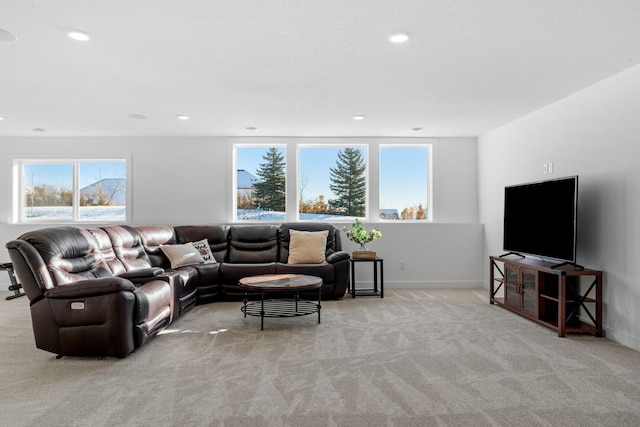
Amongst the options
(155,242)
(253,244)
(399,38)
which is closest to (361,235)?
Result: (253,244)

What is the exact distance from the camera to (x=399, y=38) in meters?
2.93

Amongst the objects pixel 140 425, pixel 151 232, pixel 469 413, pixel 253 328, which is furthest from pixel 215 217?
pixel 469 413

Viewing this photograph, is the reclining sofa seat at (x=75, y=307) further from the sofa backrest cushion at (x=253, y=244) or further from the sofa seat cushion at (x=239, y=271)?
the sofa backrest cushion at (x=253, y=244)

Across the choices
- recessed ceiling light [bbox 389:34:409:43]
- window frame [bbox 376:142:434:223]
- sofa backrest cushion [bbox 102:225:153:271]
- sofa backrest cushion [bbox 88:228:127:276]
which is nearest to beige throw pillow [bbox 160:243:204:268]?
sofa backrest cushion [bbox 102:225:153:271]

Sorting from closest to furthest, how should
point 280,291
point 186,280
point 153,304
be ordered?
point 153,304
point 280,291
point 186,280

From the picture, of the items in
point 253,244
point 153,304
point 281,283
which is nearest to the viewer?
point 153,304

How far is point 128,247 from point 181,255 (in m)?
0.71

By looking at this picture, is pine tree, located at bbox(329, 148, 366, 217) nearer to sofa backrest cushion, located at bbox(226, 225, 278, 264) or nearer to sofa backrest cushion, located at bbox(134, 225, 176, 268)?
sofa backrest cushion, located at bbox(226, 225, 278, 264)

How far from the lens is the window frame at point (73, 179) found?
6.63 metres

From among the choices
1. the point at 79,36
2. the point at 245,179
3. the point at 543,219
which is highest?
the point at 79,36

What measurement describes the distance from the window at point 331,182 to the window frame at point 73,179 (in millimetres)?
2762

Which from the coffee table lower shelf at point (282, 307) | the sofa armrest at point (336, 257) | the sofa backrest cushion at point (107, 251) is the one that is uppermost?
the sofa backrest cushion at point (107, 251)

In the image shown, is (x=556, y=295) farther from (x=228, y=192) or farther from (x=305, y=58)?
(x=228, y=192)

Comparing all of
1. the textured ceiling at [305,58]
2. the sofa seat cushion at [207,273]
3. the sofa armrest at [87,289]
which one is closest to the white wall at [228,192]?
the textured ceiling at [305,58]
